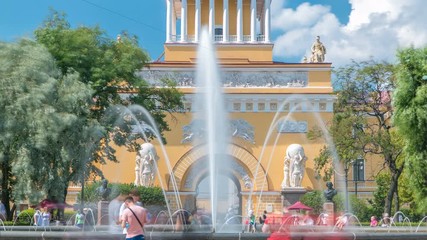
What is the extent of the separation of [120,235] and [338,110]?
A: 85.6 ft

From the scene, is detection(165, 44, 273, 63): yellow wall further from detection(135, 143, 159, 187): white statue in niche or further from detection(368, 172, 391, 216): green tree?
detection(368, 172, 391, 216): green tree

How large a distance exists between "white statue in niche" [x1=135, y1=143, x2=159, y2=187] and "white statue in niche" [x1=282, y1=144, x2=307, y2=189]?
7.14 metres

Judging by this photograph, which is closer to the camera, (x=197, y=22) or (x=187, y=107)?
(x=187, y=107)

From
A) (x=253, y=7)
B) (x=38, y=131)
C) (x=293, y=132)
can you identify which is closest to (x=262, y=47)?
(x=253, y=7)

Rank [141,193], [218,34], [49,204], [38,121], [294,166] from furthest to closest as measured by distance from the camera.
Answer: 1. [218,34]
2. [294,166]
3. [141,193]
4. [49,204]
5. [38,121]

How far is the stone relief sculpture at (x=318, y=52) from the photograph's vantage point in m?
41.1

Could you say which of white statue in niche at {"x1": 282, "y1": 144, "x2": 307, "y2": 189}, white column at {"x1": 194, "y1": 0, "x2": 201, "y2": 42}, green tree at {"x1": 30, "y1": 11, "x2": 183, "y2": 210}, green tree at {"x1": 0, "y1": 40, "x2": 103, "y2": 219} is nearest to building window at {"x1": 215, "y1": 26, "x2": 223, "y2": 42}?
white column at {"x1": 194, "y1": 0, "x2": 201, "y2": 42}

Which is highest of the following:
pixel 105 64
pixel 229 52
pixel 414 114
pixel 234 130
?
pixel 229 52

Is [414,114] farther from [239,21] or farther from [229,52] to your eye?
[239,21]

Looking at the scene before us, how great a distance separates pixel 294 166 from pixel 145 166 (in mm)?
7956

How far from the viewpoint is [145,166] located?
36.5 metres

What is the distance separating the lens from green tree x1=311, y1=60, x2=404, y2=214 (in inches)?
1368

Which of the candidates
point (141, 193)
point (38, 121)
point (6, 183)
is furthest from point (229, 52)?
point (38, 121)

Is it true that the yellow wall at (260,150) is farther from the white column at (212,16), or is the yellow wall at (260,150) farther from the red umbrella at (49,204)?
the red umbrella at (49,204)
